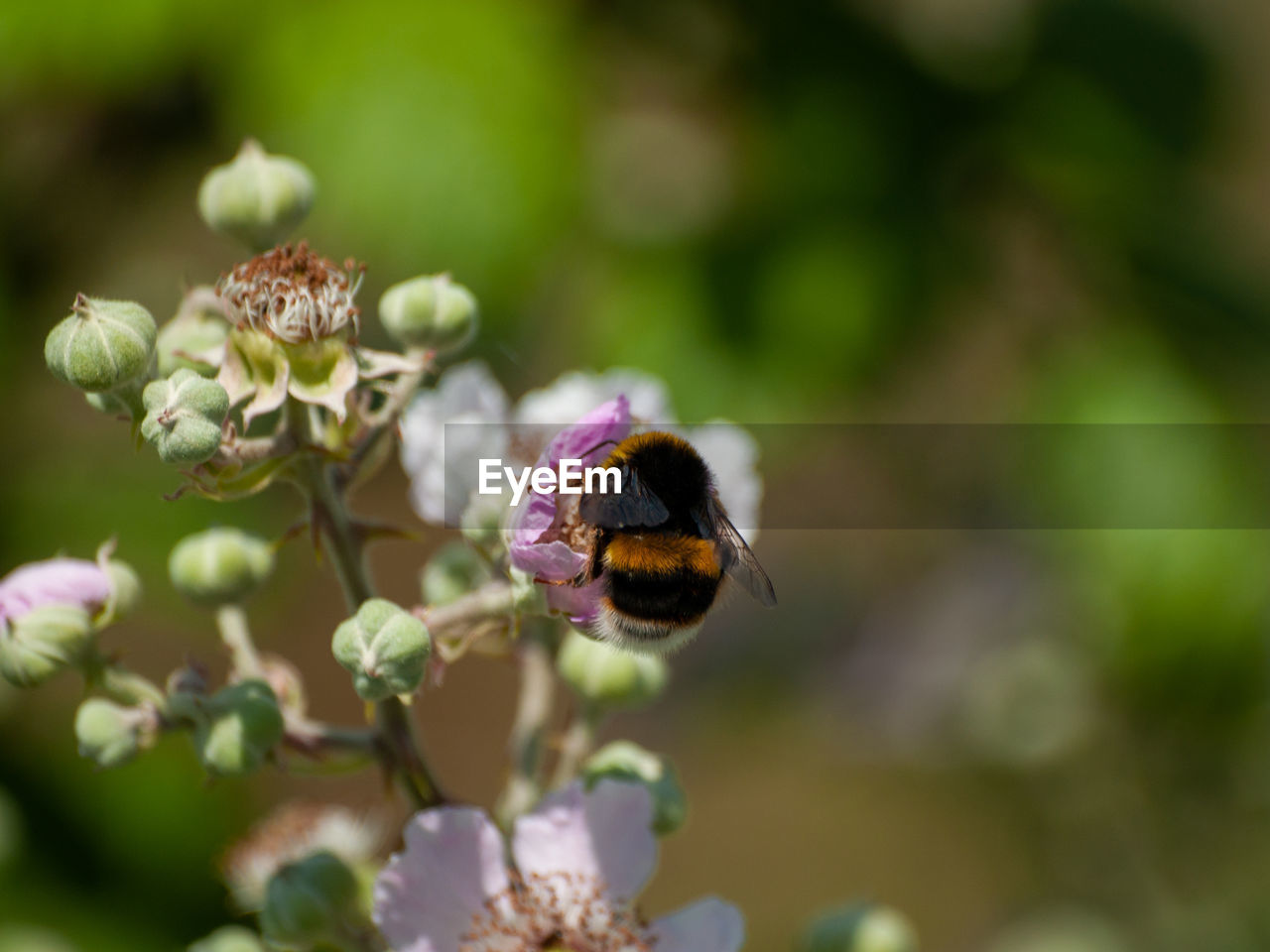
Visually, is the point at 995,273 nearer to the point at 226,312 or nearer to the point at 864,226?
the point at 864,226

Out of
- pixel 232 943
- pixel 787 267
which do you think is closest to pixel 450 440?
pixel 232 943

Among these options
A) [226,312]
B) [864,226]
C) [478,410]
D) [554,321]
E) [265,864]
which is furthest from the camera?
[554,321]

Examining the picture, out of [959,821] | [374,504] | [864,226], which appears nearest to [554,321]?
[864,226]

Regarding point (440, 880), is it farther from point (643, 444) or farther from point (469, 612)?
point (643, 444)

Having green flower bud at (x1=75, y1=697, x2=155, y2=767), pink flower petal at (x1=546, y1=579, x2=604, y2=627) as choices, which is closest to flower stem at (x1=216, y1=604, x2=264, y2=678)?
green flower bud at (x1=75, y1=697, x2=155, y2=767)

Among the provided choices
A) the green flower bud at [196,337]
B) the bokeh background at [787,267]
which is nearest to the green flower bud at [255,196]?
the green flower bud at [196,337]

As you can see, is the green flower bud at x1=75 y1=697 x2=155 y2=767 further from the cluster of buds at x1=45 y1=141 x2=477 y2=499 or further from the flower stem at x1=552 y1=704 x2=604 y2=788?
the flower stem at x1=552 y1=704 x2=604 y2=788
